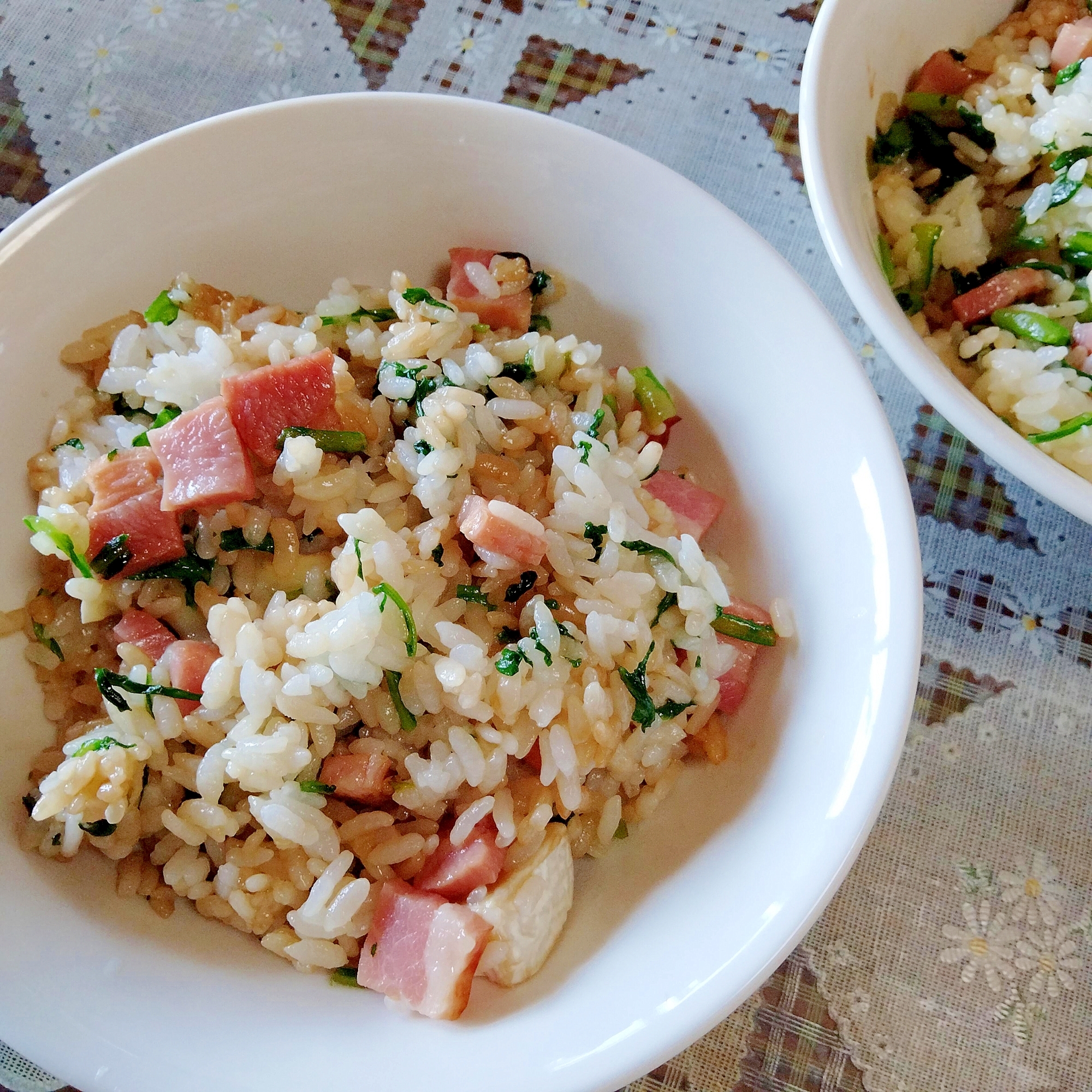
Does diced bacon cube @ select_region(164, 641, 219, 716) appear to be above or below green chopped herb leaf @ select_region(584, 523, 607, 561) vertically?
below

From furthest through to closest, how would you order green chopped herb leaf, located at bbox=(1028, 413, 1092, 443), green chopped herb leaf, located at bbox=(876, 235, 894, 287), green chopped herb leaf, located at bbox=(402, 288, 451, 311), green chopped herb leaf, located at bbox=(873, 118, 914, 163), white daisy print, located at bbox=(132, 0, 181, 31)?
white daisy print, located at bbox=(132, 0, 181, 31), green chopped herb leaf, located at bbox=(873, 118, 914, 163), green chopped herb leaf, located at bbox=(876, 235, 894, 287), green chopped herb leaf, located at bbox=(402, 288, 451, 311), green chopped herb leaf, located at bbox=(1028, 413, 1092, 443)

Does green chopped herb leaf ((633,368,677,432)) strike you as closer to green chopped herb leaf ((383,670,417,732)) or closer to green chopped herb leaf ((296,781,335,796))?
green chopped herb leaf ((383,670,417,732))

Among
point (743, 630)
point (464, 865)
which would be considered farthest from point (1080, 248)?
point (464, 865)

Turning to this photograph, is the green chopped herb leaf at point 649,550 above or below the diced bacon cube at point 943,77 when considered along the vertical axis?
below

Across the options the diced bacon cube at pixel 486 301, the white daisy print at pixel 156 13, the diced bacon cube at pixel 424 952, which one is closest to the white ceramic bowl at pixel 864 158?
the diced bacon cube at pixel 486 301

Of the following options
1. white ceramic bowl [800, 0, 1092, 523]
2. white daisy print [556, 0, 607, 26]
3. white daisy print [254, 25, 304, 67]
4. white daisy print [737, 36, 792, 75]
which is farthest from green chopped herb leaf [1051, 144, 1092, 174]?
white daisy print [254, 25, 304, 67]

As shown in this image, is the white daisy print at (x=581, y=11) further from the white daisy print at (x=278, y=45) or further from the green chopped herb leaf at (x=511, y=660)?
the green chopped herb leaf at (x=511, y=660)

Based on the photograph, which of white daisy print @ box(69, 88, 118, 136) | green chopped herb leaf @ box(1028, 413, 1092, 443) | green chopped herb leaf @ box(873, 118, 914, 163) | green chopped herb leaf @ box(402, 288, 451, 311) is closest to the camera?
green chopped herb leaf @ box(1028, 413, 1092, 443)
